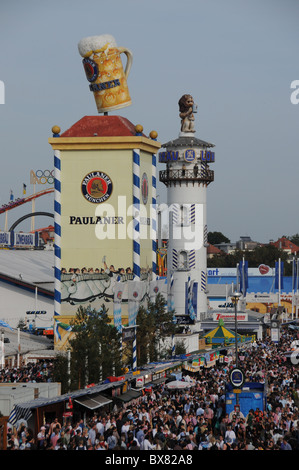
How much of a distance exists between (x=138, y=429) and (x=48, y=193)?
103252mm

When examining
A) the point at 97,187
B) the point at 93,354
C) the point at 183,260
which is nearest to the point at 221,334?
the point at 97,187

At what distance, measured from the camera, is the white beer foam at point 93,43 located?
6209 centimetres

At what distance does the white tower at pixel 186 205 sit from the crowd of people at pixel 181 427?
149 ft

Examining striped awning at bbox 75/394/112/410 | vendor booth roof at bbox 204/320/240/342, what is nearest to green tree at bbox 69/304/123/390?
striped awning at bbox 75/394/112/410

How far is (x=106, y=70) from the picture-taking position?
62.8 metres

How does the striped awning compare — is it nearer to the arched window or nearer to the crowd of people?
the crowd of people

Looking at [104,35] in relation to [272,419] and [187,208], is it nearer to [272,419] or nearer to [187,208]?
[187,208]

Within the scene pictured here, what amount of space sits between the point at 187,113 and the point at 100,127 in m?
27.0

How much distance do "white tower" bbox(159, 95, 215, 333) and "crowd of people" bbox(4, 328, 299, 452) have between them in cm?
4528

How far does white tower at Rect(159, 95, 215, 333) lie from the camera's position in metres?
86.1

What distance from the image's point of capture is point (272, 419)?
1181 inches

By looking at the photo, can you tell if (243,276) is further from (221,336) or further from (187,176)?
(221,336)

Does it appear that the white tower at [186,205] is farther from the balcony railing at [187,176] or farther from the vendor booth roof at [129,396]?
the vendor booth roof at [129,396]
